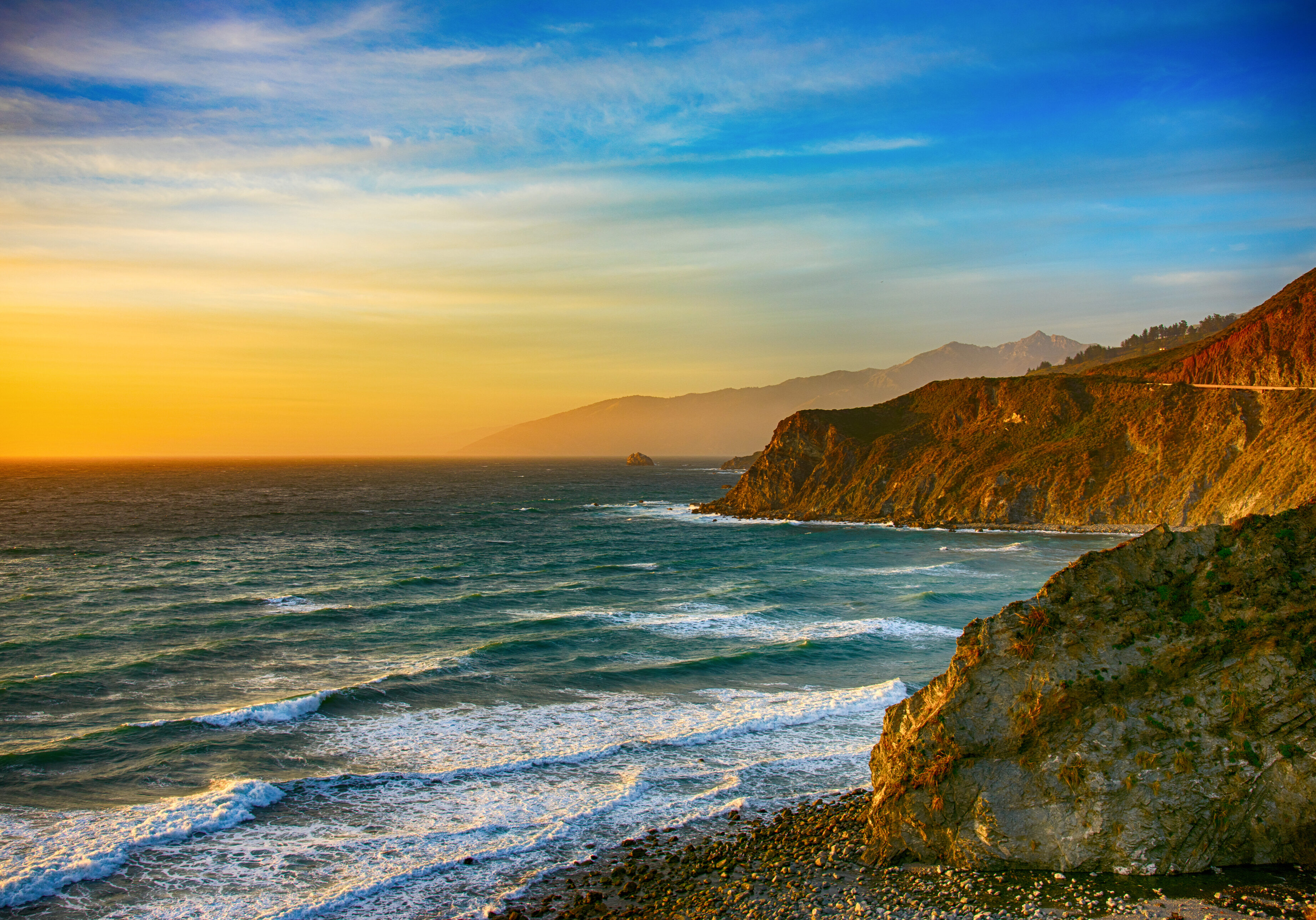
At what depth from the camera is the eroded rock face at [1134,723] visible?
12.1m

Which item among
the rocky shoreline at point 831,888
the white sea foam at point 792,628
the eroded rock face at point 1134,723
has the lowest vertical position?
the white sea foam at point 792,628

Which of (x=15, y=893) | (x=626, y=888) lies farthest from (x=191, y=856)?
(x=626, y=888)

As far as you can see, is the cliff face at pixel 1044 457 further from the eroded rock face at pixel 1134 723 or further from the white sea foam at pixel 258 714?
the white sea foam at pixel 258 714

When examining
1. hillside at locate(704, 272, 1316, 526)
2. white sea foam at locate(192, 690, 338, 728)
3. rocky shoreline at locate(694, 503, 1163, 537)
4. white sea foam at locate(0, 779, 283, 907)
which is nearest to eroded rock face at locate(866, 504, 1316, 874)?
white sea foam at locate(0, 779, 283, 907)

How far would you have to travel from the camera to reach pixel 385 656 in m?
30.4

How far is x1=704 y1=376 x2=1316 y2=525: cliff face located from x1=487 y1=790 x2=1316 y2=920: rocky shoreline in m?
56.6

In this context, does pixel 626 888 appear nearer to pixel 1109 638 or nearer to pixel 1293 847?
pixel 1109 638

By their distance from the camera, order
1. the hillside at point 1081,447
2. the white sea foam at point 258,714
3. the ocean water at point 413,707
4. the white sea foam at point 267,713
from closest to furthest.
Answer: the ocean water at point 413,707 < the white sea foam at point 258,714 < the white sea foam at point 267,713 < the hillside at point 1081,447

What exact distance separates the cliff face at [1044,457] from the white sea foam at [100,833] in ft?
221

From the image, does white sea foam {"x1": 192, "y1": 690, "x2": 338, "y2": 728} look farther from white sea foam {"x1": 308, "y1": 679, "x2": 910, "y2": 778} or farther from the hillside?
the hillside

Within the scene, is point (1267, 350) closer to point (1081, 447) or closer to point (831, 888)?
point (1081, 447)

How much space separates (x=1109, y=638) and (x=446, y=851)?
13.4m

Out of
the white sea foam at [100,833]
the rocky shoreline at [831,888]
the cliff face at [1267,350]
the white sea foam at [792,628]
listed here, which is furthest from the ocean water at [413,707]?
the cliff face at [1267,350]

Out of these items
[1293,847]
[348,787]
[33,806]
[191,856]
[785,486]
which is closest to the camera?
[1293,847]
